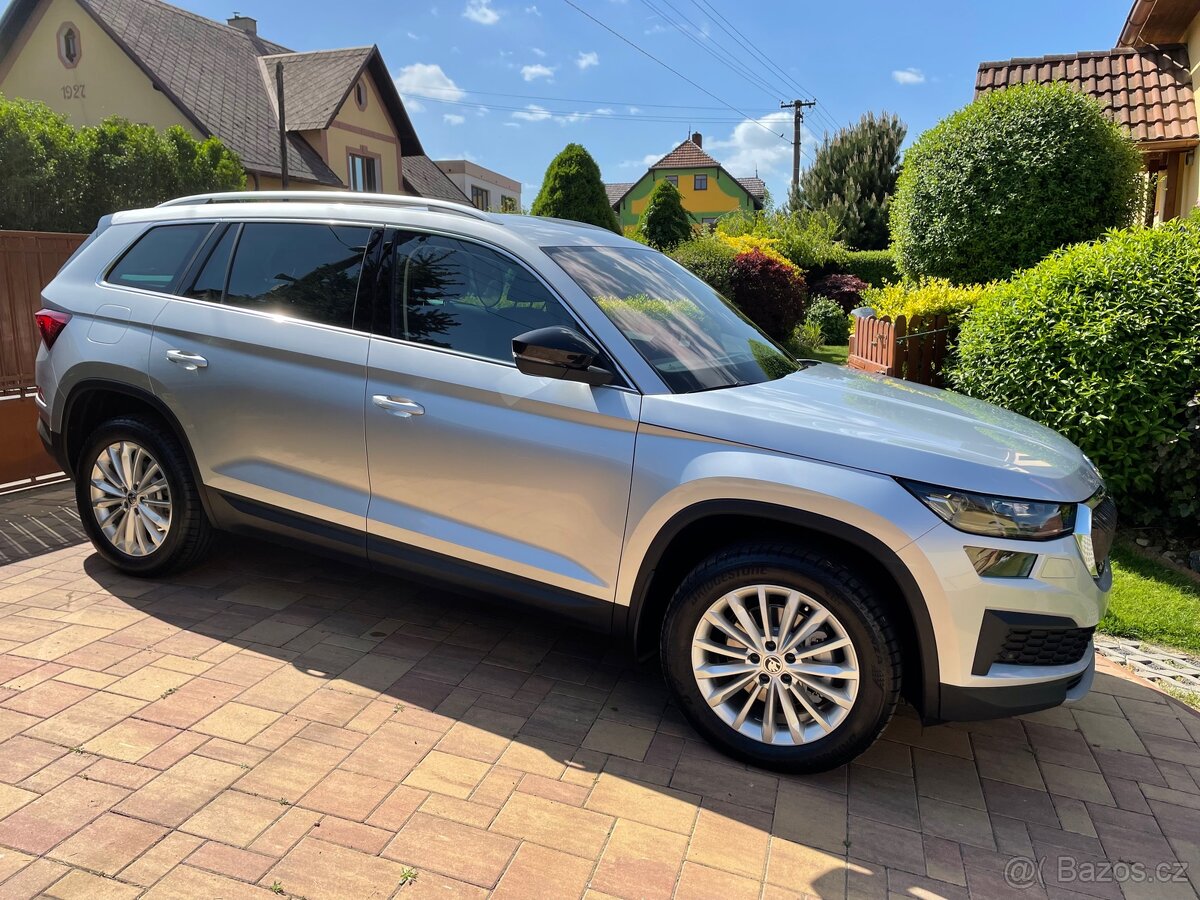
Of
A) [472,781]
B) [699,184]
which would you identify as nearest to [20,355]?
[472,781]

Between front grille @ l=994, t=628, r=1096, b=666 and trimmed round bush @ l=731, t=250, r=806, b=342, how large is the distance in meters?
11.1

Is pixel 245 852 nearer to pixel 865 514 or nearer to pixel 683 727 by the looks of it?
pixel 683 727

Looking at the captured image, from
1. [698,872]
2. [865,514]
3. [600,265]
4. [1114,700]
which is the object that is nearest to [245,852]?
[698,872]

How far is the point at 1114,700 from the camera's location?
380cm

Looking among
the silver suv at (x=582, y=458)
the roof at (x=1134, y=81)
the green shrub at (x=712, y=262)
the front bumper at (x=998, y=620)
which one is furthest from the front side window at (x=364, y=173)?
the front bumper at (x=998, y=620)

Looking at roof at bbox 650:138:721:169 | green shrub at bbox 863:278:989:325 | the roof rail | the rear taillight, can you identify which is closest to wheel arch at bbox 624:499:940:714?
the roof rail

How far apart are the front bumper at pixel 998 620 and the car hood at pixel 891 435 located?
0.65ft

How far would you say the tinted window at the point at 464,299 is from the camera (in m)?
3.42

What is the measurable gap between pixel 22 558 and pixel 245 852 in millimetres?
3293

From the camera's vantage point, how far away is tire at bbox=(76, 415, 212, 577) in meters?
4.19

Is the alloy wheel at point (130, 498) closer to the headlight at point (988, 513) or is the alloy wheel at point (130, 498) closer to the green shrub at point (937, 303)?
the headlight at point (988, 513)

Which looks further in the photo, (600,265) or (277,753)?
(600,265)

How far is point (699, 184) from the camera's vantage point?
216ft

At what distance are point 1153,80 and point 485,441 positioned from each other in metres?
12.5
